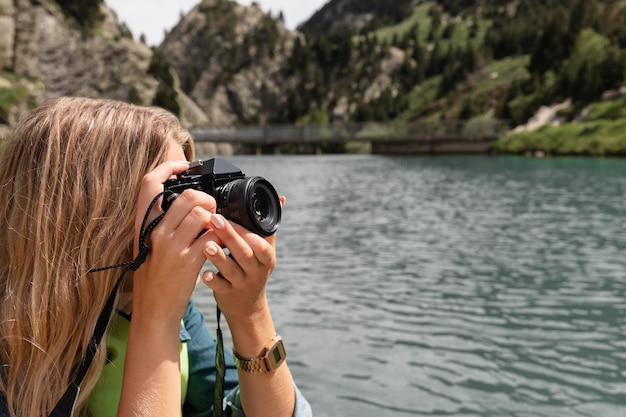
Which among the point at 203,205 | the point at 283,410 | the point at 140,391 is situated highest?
the point at 203,205

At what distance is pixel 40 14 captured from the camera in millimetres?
66000

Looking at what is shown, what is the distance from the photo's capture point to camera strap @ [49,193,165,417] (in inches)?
61.1

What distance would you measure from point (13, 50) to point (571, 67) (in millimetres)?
52904

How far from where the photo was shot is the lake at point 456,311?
16.7 feet

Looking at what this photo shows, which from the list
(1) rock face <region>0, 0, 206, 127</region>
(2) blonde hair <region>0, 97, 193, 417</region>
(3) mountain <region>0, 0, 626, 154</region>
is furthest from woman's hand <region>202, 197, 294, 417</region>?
(1) rock face <region>0, 0, 206, 127</region>

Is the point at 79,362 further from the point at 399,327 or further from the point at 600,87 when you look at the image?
the point at 600,87

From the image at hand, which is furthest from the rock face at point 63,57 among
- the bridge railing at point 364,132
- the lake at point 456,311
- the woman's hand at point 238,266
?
the woman's hand at point 238,266

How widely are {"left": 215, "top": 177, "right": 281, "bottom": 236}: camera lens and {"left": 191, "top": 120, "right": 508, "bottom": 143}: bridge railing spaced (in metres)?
59.4

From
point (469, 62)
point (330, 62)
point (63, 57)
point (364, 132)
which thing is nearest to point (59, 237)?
point (364, 132)

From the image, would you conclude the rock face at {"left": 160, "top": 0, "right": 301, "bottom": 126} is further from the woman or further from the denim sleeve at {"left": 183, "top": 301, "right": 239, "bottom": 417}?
the woman

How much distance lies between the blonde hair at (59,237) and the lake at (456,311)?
3463 millimetres

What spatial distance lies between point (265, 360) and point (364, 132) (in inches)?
2517

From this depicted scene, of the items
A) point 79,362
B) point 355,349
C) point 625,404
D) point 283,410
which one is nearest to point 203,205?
point 79,362

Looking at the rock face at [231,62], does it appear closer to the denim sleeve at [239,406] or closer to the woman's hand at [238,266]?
the denim sleeve at [239,406]
